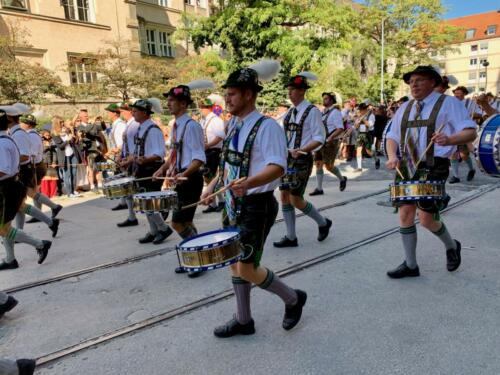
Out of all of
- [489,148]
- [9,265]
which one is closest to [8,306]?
[9,265]

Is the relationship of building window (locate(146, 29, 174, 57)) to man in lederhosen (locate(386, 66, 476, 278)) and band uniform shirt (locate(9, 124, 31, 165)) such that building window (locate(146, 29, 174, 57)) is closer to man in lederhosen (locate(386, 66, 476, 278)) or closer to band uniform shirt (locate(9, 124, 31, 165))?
band uniform shirt (locate(9, 124, 31, 165))

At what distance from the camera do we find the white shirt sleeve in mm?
2860

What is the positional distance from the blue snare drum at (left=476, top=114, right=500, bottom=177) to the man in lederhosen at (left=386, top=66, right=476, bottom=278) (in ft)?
1.83

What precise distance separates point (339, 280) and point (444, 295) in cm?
97

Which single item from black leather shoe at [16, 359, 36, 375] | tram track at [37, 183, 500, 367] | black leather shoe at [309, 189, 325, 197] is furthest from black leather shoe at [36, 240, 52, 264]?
black leather shoe at [309, 189, 325, 197]

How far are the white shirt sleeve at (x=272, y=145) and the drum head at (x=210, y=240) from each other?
0.54 m

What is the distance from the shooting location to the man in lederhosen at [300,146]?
5.18m

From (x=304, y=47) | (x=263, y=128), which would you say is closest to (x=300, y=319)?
(x=263, y=128)

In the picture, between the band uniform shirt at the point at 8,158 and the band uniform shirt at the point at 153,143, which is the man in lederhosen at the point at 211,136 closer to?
the band uniform shirt at the point at 153,143

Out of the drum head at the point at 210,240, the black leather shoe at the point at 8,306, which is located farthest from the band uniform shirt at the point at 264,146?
the black leather shoe at the point at 8,306

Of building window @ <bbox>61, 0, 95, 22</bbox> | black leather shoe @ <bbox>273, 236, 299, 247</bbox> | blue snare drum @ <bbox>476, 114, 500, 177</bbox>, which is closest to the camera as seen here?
blue snare drum @ <bbox>476, 114, 500, 177</bbox>

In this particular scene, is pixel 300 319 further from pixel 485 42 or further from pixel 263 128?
pixel 485 42

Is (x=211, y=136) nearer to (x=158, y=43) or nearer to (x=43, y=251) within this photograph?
(x=43, y=251)

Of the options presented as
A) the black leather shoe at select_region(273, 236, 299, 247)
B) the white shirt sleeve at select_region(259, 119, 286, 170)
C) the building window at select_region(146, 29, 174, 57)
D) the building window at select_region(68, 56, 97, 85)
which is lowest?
the black leather shoe at select_region(273, 236, 299, 247)
